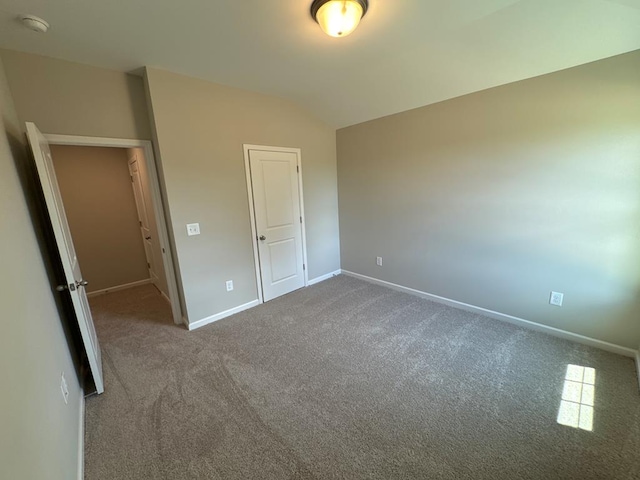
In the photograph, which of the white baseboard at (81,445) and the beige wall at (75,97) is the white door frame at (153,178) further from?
the white baseboard at (81,445)

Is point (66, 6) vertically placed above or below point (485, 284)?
above

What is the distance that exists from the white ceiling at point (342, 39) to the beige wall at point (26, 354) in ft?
2.38

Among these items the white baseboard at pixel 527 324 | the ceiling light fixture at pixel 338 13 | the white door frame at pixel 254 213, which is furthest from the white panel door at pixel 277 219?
the ceiling light fixture at pixel 338 13

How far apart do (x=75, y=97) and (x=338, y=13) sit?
225cm

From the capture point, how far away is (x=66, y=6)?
1502 millimetres

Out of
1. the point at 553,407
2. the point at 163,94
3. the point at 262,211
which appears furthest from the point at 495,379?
the point at 163,94

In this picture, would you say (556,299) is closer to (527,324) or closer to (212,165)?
(527,324)

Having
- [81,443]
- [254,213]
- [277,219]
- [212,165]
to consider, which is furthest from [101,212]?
[81,443]

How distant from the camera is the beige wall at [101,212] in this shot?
11.8 ft

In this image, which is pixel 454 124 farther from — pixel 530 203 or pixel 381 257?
pixel 381 257

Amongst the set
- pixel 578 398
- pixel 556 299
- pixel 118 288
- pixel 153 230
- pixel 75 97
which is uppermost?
pixel 75 97

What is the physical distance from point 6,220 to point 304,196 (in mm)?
2812

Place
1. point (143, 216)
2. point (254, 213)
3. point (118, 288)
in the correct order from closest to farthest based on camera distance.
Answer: point (254, 213) → point (143, 216) → point (118, 288)

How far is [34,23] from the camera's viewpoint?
159cm
